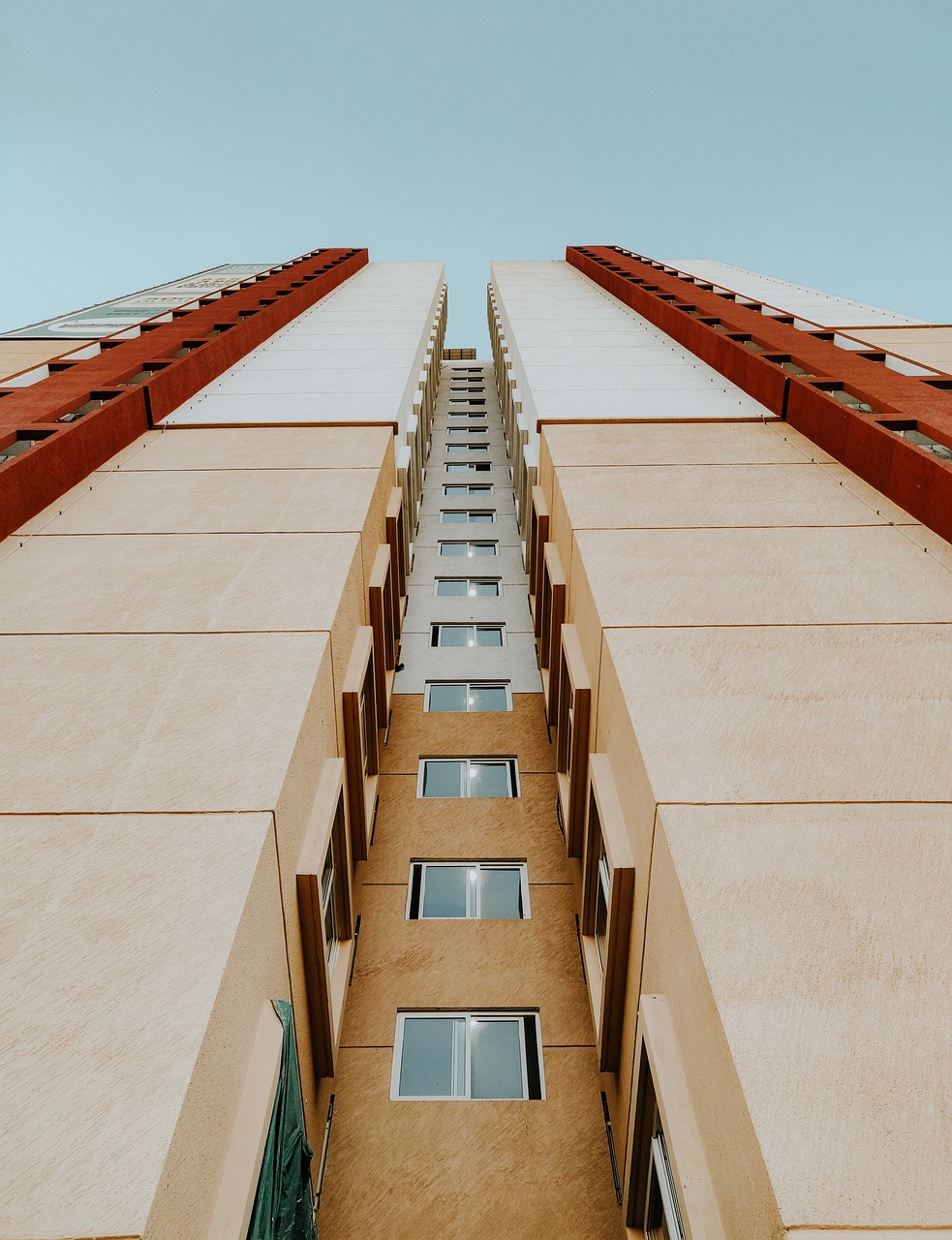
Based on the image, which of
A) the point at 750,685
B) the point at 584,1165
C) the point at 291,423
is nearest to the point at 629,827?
the point at 750,685

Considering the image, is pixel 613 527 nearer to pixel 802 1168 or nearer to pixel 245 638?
pixel 245 638

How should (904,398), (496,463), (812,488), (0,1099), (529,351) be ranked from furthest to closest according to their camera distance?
(496,463) < (529,351) < (904,398) < (812,488) < (0,1099)

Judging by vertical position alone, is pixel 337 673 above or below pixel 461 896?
above

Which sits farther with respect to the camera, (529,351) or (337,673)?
(529,351)

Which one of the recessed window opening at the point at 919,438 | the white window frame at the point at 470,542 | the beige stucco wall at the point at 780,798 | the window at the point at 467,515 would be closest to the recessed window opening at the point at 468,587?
the white window frame at the point at 470,542

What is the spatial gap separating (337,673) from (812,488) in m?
6.67

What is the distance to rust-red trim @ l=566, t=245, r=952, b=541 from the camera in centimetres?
925

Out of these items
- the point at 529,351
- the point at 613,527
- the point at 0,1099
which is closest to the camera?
the point at 0,1099

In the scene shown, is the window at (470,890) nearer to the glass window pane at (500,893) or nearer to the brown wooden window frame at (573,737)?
the glass window pane at (500,893)

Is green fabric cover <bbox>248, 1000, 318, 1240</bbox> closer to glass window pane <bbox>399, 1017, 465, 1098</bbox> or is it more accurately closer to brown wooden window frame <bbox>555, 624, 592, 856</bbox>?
glass window pane <bbox>399, 1017, 465, 1098</bbox>

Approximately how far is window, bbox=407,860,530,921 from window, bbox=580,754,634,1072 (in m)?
1.27

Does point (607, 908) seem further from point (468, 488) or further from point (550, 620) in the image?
point (468, 488)

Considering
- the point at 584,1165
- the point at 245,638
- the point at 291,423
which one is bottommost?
the point at 584,1165

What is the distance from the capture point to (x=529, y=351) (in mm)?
18531
